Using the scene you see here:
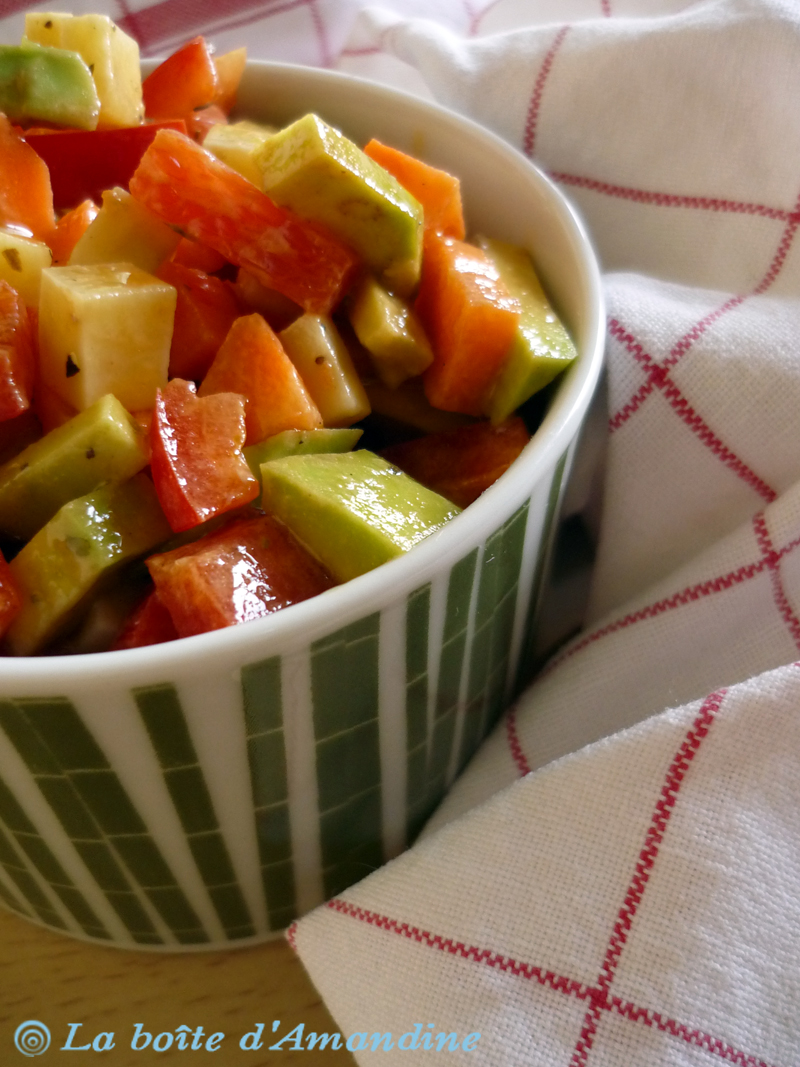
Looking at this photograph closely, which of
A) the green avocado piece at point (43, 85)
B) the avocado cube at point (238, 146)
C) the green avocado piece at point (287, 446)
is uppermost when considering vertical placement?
the green avocado piece at point (43, 85)

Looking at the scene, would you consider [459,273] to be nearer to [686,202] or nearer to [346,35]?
[686,202]

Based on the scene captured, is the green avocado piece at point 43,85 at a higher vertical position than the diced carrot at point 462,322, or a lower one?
higher

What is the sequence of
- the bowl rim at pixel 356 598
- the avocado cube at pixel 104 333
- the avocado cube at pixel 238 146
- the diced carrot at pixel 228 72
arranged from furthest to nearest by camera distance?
the diced carrot at pixel 228 72
the avocado cube at pixel 238 146
the avocado cube at pixel 104 333
the bowl rim at pixel 356 598

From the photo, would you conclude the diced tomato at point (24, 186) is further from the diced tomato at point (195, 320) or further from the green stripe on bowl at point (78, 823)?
the green stripe on bowl at point (78, 823)

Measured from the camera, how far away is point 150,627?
436 mm

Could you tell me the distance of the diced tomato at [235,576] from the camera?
1.36 feet

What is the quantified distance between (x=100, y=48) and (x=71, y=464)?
Result: 0.32m

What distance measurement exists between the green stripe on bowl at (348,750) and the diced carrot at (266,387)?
0.13 m

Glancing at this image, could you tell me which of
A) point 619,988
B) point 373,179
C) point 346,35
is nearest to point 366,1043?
point 619,988

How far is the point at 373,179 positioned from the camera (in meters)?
0.53

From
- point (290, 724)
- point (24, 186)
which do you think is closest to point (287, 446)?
point (290, 724)

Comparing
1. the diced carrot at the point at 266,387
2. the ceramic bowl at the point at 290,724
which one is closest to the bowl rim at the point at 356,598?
the ceramic bowl at the point at 290,724

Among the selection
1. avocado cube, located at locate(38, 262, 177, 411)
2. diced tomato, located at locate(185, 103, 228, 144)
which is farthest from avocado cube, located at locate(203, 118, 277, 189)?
avocado cube, located at locate(38, 262, 177, 411)

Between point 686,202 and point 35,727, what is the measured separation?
22.0 inches
